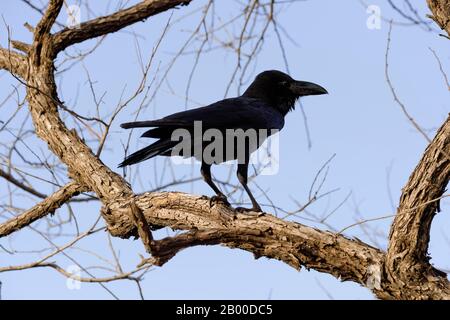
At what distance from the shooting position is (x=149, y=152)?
484 centimetres

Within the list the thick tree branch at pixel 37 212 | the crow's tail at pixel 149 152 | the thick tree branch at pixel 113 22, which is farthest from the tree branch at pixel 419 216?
the thick tree branch at pixel 113 22

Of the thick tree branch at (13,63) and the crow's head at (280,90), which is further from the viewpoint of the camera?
the crow's head at (280,90)

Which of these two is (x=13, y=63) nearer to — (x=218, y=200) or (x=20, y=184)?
(x=20, y=184)

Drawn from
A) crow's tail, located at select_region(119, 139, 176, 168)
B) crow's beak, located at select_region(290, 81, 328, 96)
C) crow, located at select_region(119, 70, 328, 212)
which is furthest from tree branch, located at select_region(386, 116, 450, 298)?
crow's beak, located at select_region(290, 81, 328, 96)

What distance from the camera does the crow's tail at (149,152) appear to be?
15.7 feet

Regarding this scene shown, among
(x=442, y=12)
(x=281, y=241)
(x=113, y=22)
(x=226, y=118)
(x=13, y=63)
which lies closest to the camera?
(x=281, y=241)

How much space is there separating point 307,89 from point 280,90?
10.0 inches

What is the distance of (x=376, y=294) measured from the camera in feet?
14.1

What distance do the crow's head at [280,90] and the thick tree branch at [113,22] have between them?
3.67ft

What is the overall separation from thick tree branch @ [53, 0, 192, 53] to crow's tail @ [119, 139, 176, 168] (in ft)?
4.93

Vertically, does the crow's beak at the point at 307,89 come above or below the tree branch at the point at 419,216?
above

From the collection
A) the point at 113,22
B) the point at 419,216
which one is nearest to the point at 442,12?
the point at 419,216

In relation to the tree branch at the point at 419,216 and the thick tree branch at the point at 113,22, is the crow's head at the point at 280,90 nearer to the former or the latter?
the thick tree branch at the point at 113,22
